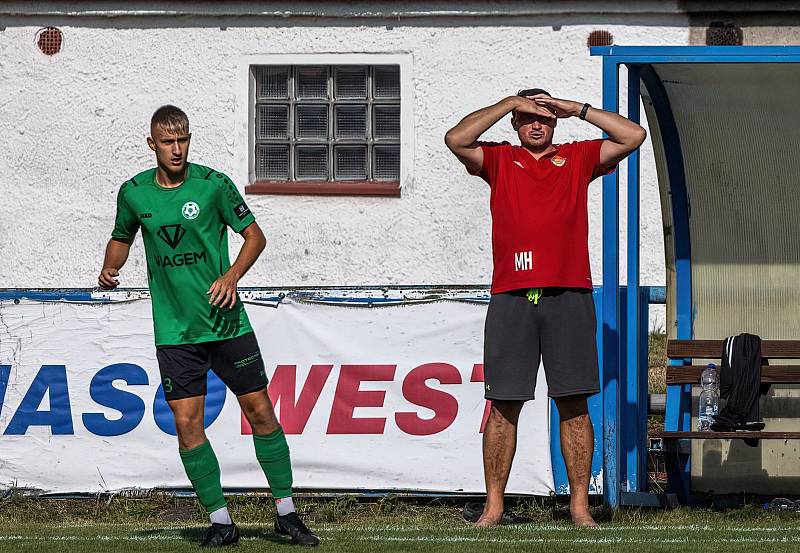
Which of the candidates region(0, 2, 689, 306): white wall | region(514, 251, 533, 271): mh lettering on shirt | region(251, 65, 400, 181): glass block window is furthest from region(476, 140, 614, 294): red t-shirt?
region(251, 65, 400, 181): glass block window

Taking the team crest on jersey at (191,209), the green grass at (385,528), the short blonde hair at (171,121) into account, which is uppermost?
the short blonde hair at (171,121)

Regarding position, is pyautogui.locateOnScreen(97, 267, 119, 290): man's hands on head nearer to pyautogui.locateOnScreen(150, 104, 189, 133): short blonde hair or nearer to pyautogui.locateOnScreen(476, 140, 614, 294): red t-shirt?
pyautogui.locateOnScreen(150, 104, 189, 133): short blonde hair

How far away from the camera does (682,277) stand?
8.35m

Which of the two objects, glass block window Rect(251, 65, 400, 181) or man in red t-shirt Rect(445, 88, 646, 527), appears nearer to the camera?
man in red t-shirt Rect(445, 88, 646, 527)

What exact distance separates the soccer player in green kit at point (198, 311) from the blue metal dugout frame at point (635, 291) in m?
2.05

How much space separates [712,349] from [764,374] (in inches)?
12.6

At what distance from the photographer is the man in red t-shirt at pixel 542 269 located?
675 centimetres

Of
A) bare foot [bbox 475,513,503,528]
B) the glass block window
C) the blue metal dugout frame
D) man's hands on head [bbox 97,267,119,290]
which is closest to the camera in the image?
man's hands on head [bbox 97,267,119,290]

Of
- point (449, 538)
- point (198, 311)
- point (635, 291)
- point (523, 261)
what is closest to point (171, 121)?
point (198, 311)

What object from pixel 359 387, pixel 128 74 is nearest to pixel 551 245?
pixel 359 387

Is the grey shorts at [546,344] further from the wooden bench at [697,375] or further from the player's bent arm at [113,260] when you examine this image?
the player's bent arm at [113,260]

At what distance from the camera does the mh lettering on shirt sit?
6.74 meters

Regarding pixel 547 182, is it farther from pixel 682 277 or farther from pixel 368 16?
pixel 368 16

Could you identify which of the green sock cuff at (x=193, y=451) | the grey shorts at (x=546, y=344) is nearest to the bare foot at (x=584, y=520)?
the grey shorts at (x=546, y=344)
